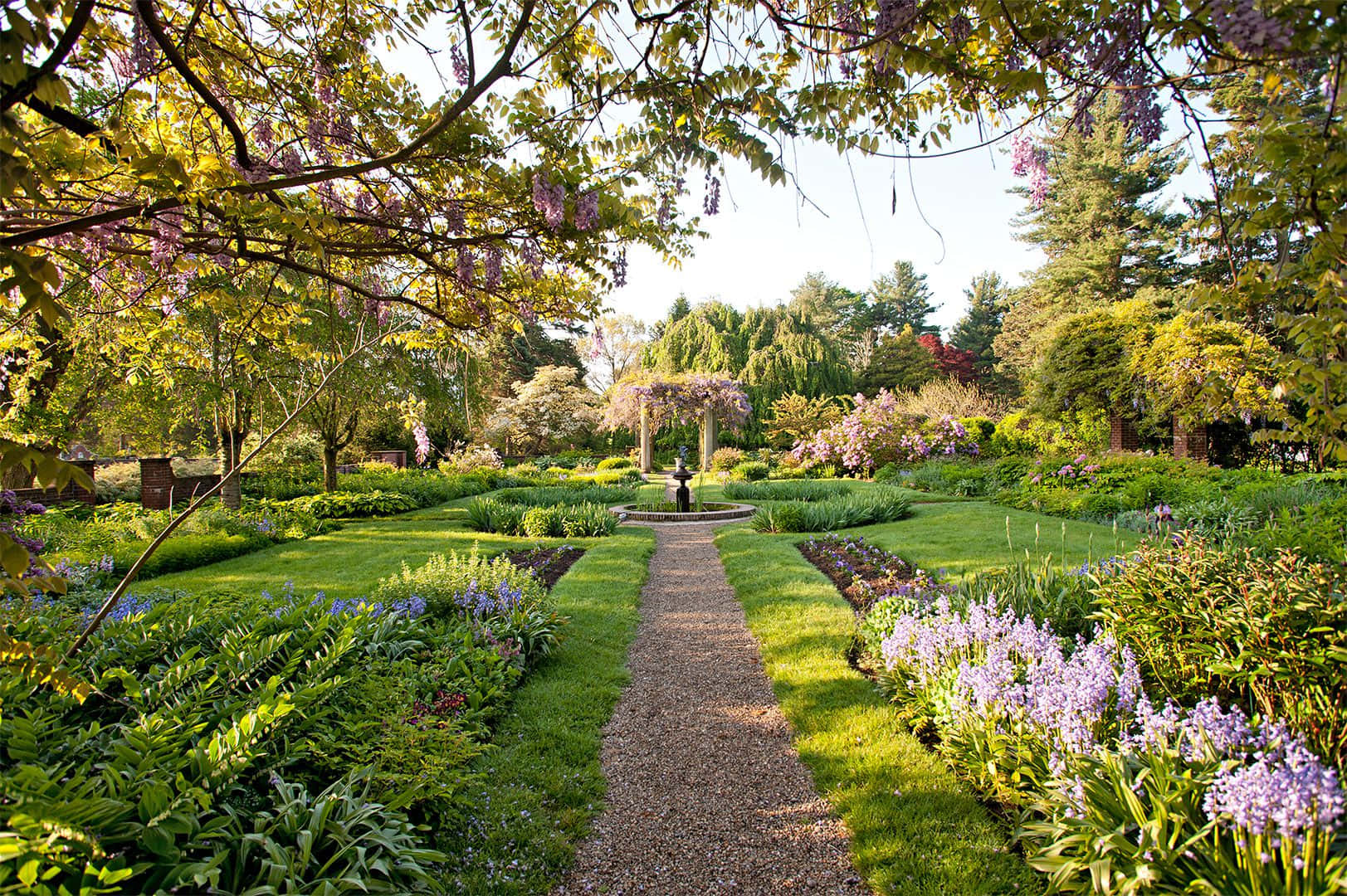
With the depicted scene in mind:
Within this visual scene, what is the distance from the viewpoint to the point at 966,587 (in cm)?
449

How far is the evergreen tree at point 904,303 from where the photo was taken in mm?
43250

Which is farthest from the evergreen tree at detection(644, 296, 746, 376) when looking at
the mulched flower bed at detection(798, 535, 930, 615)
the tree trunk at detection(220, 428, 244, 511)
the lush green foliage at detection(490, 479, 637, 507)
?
the mulched flower bed at detection(798, 535, 930, 615)

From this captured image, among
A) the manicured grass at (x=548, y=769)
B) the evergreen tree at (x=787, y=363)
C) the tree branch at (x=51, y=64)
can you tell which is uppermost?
the evergreen tree at (x=787, y=363)

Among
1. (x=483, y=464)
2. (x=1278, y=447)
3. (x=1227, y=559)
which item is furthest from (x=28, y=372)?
(x=1278, y=447)

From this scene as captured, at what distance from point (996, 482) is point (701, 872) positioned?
13546 mm

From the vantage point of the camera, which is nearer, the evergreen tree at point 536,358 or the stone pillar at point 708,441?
the stone pillar at point 708,441

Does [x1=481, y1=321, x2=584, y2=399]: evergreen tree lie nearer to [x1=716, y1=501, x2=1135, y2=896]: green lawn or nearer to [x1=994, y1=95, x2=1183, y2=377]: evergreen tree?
[x1=994, y1=95, x2=1183, y2=377]: evergreen tree

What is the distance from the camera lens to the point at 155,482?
1213 centimetres

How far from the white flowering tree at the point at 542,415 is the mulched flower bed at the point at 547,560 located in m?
17.8

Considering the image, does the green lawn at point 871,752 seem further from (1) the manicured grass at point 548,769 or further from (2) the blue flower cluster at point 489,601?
(2) the blue flower cluster at point 489,601

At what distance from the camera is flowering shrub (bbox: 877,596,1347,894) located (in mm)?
1694

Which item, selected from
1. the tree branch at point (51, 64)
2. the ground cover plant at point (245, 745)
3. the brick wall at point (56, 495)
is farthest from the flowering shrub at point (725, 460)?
the tree branch at point (51, 64)

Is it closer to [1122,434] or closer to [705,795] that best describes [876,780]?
[705,795]

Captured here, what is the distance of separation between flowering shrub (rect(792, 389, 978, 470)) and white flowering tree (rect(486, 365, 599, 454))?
1200cm
